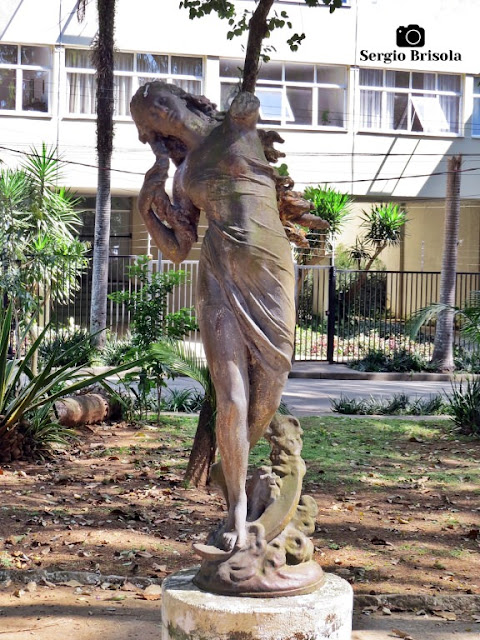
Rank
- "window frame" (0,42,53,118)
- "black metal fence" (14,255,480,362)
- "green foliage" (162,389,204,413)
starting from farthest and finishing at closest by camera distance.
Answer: "window frame" (0,42,53,118) → "black metal fence" (14,255,480,362) → "green foliage" (162,389,204,413)

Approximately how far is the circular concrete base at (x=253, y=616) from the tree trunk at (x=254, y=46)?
4839 mm

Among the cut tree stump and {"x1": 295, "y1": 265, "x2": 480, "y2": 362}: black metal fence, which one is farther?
{"x1": 295, "y1": 265, "x2": 480, "y2": 362}: black metal fence

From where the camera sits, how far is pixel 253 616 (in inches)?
156

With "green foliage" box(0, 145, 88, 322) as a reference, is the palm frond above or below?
below

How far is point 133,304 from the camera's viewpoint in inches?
466

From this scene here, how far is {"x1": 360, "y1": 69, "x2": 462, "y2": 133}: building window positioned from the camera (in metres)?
26.4

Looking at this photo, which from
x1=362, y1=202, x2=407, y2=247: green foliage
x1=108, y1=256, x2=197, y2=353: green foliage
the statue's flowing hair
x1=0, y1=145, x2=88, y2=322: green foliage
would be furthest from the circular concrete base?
x1=362, y1=202, x2=407, y2=247: green foliage

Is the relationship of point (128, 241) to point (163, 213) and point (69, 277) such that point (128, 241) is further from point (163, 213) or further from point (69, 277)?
point (163, 213)

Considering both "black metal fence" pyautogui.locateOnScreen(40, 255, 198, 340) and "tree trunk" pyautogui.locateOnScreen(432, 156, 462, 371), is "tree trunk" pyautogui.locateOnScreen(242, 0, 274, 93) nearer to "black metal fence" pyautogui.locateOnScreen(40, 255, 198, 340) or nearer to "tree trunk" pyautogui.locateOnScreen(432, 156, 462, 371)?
"tree trunk" pyautogui.locateOnScreen(432, 156, 462, 371)

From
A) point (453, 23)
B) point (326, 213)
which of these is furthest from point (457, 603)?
point (453, 23)

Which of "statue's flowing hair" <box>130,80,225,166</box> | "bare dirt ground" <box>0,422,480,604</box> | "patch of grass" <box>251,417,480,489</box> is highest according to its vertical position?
"statue's flowing hair" <box>130,80,225,166</box>

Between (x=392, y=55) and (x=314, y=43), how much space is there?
7.59 feet

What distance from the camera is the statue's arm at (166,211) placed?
472cm

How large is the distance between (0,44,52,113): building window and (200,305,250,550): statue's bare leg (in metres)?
21.1
